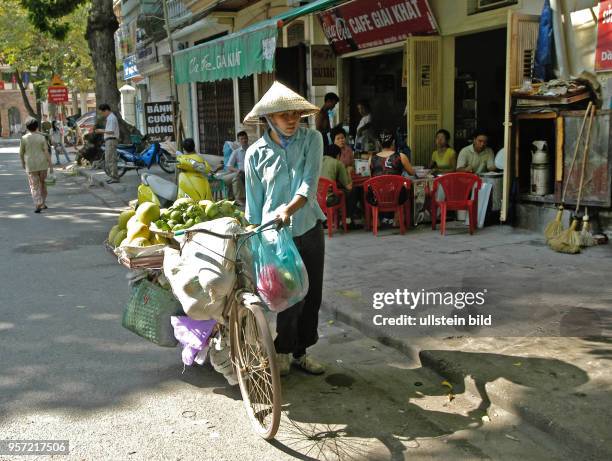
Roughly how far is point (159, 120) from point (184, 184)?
36.3 ft

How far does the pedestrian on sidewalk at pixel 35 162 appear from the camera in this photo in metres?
12.0

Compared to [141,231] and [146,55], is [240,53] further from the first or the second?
[146,55]

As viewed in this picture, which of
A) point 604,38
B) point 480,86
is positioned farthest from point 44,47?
point 604,38

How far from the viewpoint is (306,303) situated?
4309 millimetres

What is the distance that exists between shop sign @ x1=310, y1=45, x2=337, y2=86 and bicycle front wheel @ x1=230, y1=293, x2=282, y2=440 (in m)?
10.3

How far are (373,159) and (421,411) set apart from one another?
558 cm

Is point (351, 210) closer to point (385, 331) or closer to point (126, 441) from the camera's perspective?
point (385, 331)

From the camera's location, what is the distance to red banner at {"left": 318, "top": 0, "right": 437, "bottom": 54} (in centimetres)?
1070

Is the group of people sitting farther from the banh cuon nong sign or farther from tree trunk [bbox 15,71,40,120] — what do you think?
tree trunk [bbox 15,71,40,120]

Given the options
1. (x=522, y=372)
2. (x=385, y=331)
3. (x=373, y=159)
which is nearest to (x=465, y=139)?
(x=373, y=159)

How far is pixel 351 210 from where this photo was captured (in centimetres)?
920

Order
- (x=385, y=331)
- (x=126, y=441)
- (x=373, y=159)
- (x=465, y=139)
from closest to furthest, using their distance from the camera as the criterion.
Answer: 1. (x=126, y=441)
2. (x=385, y=331)
3. (x=373, y=159)
4. (x=465, y=139)

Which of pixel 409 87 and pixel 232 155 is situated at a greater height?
pixel 409 87

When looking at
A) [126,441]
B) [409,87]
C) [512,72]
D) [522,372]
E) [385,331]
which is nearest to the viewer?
[126,441]
